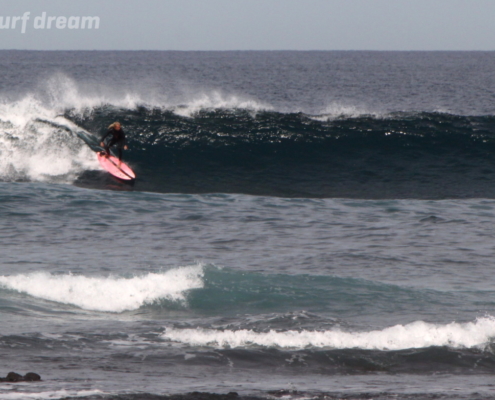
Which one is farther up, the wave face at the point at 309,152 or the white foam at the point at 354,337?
the wave face at the point at 309,152

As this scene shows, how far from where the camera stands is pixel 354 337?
8172mm

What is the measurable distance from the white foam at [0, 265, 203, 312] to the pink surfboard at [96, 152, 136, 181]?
8174 mm

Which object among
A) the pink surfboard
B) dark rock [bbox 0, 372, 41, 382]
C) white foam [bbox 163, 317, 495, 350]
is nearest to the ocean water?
white foam [bbox 163, 317, 495, 350]

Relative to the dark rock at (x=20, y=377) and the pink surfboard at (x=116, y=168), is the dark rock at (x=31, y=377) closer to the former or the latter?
the dark rock at (x=20, y=377)

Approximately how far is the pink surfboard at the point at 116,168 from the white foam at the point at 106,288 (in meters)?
8.17

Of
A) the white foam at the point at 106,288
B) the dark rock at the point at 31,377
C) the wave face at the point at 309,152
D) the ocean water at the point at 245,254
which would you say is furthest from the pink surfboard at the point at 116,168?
the dark rock at the point at 31,377

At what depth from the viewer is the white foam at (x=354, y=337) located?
802 cm

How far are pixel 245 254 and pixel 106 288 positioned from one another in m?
3.00

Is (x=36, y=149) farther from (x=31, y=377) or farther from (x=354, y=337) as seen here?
(x=31, y=377)

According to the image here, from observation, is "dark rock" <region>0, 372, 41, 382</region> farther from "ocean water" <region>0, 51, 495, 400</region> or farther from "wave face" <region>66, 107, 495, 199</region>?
"wave face" <region>66, 107, 495, 199</region>

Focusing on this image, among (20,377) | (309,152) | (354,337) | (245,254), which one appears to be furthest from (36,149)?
(20,377)

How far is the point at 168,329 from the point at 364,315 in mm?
2721

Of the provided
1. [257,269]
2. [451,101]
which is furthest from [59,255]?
[451,101]

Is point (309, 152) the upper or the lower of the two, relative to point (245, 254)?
upper
